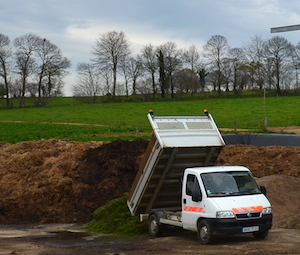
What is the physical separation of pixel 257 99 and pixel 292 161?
172 feet

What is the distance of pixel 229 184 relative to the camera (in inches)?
507

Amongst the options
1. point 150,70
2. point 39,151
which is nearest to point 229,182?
point 39,151

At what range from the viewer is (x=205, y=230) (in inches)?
482

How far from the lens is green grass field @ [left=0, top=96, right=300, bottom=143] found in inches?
1748

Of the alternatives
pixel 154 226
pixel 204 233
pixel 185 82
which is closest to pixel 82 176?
pixel 154 226

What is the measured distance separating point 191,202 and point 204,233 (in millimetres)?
952

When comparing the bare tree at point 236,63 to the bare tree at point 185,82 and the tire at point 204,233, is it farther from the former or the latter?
the tire at point 204,233

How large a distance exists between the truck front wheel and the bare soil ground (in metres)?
0.22

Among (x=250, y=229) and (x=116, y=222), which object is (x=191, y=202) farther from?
(x=116, y=222)

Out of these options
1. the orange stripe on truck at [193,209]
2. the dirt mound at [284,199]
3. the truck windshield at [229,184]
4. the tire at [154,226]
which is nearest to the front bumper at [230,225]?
the orange stripe on truck at [193,209]

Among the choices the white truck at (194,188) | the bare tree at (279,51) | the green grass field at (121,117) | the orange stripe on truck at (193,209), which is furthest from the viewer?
the bare tree at (279,51)

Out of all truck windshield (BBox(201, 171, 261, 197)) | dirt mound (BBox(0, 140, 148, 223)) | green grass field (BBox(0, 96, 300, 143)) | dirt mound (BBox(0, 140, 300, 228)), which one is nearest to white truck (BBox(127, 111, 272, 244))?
truck windshield (BBox(201, 171, 261, 197))

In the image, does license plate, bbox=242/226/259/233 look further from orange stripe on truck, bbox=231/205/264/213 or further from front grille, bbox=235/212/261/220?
orange stripe on truck, bbox=231/205/264/213

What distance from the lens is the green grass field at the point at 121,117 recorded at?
44.4 metres
